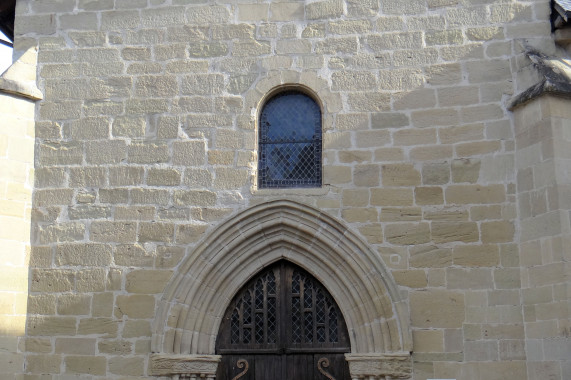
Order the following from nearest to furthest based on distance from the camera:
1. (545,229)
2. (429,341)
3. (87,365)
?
(545,229) < (429,341) < (87,365)

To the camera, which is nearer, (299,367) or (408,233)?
(408,233)

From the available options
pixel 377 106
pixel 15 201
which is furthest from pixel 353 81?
pixel 15 201

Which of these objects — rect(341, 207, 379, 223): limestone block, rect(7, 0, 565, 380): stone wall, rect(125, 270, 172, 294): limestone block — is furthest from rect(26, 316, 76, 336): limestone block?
rect(341, 207, 379, 223): limestone block

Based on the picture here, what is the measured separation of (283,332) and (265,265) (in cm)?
64

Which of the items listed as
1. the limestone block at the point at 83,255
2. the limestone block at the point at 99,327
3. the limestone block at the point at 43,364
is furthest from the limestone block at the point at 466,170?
the limestone block at the point at 43,364

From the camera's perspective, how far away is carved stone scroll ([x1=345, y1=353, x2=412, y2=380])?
6.40 m

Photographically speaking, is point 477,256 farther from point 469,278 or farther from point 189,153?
point 189,153

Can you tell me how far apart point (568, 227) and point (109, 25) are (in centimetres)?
474

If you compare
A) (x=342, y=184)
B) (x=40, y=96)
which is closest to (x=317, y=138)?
(x=342, y=184)

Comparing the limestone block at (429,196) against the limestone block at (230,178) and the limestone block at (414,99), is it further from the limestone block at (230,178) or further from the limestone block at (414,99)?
Result: the limestone block at (230,178)

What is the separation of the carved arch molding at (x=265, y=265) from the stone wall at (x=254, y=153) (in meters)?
0.11

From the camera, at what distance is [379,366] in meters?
6.48

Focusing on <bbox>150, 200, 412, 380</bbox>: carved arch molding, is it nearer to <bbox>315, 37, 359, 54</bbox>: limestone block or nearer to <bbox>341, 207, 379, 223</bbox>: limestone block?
<bbox>341, 207, 379, 223</bbox>: limestone block

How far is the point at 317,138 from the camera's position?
7.19 metres
